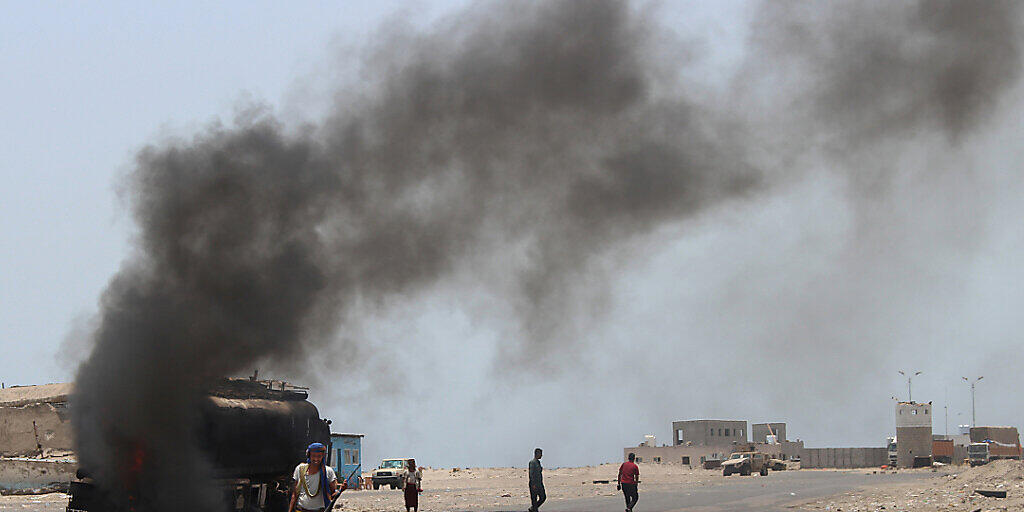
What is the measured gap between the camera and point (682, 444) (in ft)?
400

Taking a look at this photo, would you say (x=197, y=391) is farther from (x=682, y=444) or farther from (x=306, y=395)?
(x=682, y=444)

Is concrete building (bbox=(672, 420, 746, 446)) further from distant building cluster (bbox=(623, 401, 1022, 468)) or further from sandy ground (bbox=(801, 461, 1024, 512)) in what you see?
sandy ground (bbox=(801, 461, 1024, 512))

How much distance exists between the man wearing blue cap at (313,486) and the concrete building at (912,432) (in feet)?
309

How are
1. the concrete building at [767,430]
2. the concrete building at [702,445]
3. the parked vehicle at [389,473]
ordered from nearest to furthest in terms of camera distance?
the parked vehicle at [389,473] → the concrete building at [702,445] → the concrete building at [767,430]

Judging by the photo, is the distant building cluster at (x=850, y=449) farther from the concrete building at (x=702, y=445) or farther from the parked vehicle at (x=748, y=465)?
the parked vehicle at (x=748, y=465)

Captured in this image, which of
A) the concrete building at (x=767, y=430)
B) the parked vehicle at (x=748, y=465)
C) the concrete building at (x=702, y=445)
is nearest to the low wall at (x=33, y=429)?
the parked vehicle at (x=748, y=465)

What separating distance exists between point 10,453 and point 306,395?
22030 millimetres

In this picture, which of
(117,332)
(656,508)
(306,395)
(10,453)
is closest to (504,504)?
(656,508)

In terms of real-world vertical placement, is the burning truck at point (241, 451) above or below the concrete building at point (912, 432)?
above

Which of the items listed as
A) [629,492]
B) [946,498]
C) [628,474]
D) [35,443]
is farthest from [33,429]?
[946,498]

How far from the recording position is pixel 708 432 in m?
122

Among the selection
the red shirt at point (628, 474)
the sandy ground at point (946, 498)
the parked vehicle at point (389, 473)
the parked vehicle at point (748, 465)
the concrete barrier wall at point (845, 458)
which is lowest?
the concrete barrier wall at point (845, 458)

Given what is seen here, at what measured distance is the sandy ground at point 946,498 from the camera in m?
26.8

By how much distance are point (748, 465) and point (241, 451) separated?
5408 cm
